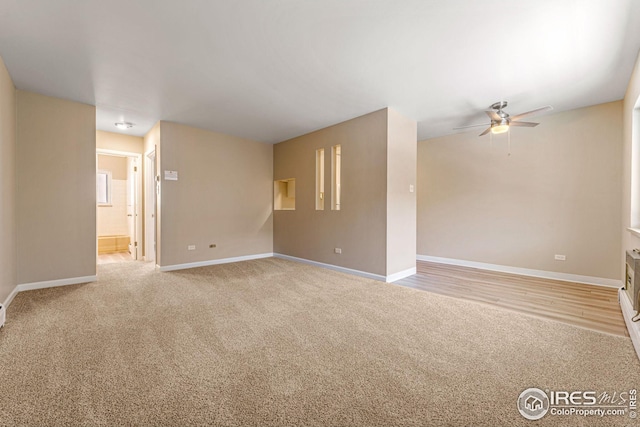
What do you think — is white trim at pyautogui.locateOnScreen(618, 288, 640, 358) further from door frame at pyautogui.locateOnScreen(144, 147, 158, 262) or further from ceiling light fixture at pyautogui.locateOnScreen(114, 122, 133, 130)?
ceiling light fixture at pyautogui.locateOnScreen(114, 122, 133, 130)

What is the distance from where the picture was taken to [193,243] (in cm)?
546

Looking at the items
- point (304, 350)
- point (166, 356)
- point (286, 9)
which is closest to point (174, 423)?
point (166, 356)

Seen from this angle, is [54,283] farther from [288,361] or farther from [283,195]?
[283,195]

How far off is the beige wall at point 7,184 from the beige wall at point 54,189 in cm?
19

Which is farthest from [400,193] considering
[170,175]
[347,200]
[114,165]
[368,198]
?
[114,165]

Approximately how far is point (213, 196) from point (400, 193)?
382 centimetres

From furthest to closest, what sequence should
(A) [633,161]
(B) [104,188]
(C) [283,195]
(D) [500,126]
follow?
(B) [104,188], (C) [283,195], (D) [500,126], (A) [633,161]

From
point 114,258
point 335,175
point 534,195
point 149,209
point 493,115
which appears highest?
point 493,115

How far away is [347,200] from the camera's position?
4969mm

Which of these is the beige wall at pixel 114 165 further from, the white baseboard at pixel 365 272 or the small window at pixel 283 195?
the white baseboard at pixel 365 272

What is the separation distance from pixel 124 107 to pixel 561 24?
5.59 m

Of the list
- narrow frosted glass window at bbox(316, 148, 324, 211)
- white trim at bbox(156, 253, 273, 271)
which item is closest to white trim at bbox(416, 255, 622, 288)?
narrow frosted glass window at bbox(316, 148, 324, 211)

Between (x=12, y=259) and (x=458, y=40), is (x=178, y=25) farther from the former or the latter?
(x=12, y=259)

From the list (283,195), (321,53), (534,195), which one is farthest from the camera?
(283,195)
